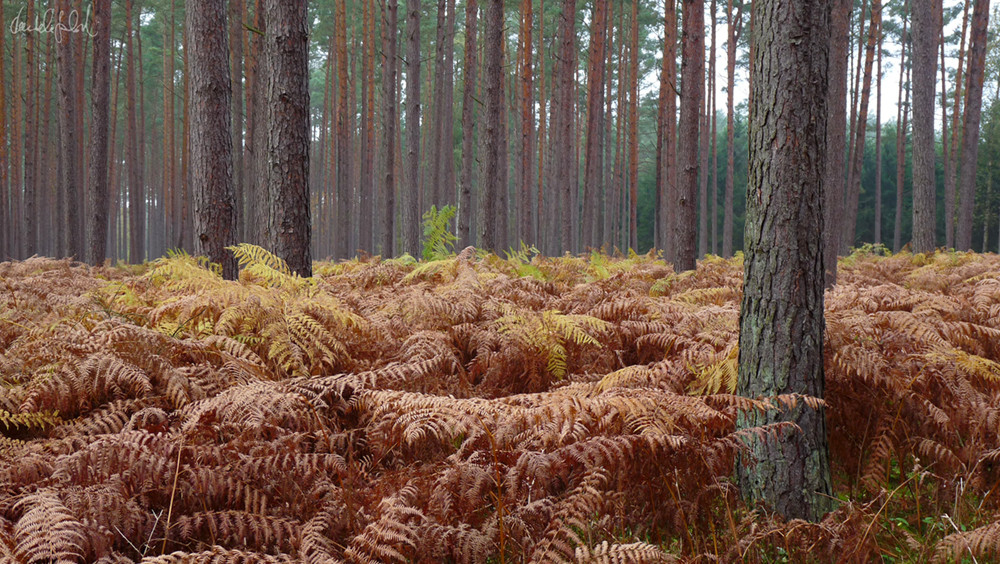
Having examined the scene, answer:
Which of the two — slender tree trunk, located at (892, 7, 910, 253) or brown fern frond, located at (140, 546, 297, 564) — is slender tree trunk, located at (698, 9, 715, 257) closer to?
slender tree trunk, located at (892, 7, 910, 253)

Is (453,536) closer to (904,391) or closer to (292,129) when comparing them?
(904,391)

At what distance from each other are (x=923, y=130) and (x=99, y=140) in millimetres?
15651

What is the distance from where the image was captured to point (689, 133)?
28.8ft

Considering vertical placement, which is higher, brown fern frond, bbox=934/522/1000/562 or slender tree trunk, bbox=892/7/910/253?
slender tree trunk, bbox=892/7/910/253

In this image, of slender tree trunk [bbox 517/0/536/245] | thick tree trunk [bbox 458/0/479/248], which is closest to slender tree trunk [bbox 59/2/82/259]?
thick tree trunk [bbox 458/0/479/248]

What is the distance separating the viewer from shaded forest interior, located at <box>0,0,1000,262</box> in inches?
540

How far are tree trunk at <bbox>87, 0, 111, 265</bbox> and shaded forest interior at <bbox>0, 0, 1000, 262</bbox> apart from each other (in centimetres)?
11

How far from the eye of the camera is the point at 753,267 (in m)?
2.56

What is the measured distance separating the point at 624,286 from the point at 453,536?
4443 mm

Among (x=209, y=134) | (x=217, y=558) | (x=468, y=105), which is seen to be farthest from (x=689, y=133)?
(x=468, y=105)

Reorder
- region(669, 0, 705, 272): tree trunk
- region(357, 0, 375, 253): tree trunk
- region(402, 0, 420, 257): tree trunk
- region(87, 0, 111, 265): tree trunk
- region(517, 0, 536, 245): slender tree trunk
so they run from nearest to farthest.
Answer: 1. region(669, 0, 705, 272): tree trunk
2. region(87, 0, 111, 265): tree trunk
3. region(402, 0, 420, 257): tree trunk
4. region(517, 0, 536, 245): slender tree trunk
5. region(357, 0, 375, 253): tree trunk

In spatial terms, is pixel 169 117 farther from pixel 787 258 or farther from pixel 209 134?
pixel 787 258

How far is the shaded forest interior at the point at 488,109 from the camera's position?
45.0ft

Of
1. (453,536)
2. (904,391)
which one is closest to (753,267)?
(904,391)
